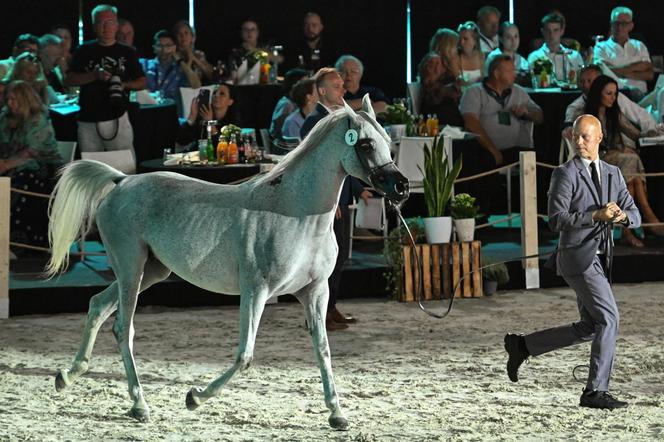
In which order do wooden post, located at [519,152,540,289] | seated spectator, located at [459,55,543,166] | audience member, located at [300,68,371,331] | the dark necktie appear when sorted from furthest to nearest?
1. seated spectator, located at [459,55,543,166]
2. wooden post, located at [519,152,540,289]
3. audience member, located at [300,68,371,331]
4. the dark necktie

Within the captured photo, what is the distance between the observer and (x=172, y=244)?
7125mm

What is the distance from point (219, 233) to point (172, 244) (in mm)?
302

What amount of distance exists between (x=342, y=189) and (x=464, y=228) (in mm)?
2210

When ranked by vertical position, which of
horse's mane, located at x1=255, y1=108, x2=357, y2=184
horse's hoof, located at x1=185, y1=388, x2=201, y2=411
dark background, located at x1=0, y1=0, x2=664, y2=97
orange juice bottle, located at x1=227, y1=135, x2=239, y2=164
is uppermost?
dark background, located at x1=0, y1=0, x2=664, y2=97

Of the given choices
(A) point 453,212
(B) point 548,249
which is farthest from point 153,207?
(B) point 548,249

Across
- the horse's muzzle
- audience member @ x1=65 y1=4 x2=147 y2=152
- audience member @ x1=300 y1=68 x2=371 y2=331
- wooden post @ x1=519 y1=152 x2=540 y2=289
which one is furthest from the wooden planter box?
the horse's muzzle

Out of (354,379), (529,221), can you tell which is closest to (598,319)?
A: (354,379)

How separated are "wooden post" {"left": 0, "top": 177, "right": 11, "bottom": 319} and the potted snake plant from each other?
10.8 ft

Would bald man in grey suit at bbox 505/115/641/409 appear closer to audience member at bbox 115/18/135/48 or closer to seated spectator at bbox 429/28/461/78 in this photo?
seated spectator at bbox 429/28/461/78

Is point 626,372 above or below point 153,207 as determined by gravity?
below

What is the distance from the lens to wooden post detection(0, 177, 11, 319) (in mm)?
10250

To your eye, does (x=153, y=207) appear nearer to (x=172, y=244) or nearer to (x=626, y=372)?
(x=172, y=244)

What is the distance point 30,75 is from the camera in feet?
41.9

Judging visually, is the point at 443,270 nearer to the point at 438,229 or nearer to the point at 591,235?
the point at 438,229
